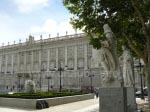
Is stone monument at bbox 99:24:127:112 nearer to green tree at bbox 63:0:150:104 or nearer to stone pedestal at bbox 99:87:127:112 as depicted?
stone pedestal at bbox 99:87:127:112

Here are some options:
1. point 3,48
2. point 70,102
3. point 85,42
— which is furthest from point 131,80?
point 3,48

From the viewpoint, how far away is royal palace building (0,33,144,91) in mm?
79375

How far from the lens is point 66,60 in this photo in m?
87.6

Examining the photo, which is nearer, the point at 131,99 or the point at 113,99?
the point at 113,99

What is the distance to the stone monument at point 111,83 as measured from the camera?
11.3 m

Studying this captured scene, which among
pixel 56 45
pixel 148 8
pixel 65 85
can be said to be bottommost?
pixel 65 85

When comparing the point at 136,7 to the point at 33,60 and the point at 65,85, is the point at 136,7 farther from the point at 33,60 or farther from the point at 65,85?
the point at 33,60

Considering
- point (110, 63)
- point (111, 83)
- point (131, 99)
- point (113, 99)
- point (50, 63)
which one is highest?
point (50, 63)

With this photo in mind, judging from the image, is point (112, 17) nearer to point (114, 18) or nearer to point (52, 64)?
point (114, 18)

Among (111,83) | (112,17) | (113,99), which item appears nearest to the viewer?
(113,99)

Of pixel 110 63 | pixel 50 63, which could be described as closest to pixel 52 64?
pixel 50 63

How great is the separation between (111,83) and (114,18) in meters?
9.91

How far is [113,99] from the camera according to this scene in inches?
448

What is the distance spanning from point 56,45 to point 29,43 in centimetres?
1298
